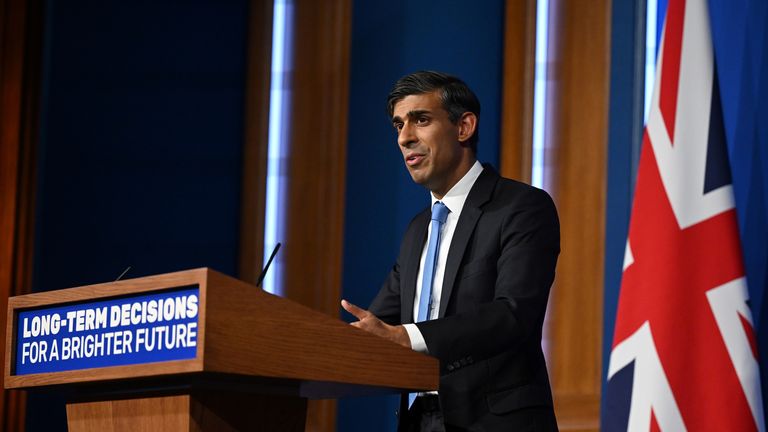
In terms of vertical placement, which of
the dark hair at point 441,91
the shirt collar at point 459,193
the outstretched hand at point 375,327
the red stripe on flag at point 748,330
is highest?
the dark hair at point 441,91

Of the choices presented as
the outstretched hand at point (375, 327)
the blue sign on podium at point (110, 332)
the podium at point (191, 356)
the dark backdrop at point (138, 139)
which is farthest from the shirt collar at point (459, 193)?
the dark backdrop at point (138, 139)

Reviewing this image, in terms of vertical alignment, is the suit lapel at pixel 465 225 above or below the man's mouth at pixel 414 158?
below

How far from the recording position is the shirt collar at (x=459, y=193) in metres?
2.57

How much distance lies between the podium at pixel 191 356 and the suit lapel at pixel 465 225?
462mm

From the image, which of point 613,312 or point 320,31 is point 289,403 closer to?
point 613,312

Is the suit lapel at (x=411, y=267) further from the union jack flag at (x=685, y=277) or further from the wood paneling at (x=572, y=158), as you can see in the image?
the wood paneling at (x=572, y=158)

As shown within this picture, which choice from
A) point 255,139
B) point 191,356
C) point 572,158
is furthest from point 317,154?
point 191,356

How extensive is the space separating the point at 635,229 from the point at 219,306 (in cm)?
147

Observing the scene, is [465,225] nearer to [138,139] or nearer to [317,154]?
[317,154]

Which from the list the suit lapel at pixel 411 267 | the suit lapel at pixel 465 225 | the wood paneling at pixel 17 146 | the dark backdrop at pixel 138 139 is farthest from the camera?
Result: the dark backdrop at pixel 138 139

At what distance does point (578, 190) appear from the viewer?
369 centimetres

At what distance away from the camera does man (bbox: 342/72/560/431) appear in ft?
7.03

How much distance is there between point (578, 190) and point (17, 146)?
1.99 m

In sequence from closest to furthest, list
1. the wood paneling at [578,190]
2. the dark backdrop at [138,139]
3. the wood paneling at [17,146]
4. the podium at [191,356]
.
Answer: the podium at [191,356]
the wood paneling at [578,190]
the wood paneling at [17,146]
the dark backdrop at [138,139]
